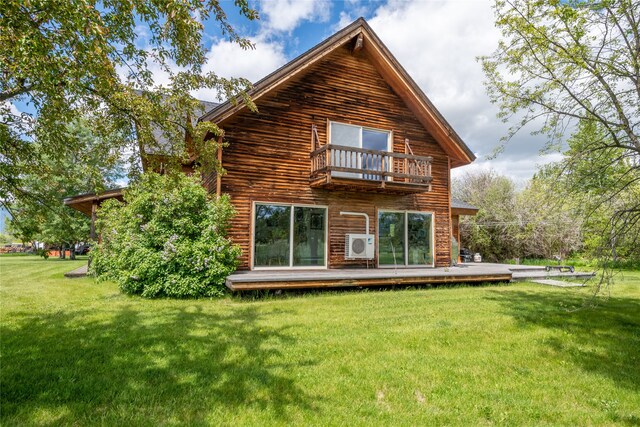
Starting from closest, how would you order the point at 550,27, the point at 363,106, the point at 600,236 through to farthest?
the point at 600,236, the point at 550,27, the point at 363,106

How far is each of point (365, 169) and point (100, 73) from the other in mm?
7326

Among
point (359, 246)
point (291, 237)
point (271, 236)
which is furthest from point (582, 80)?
point (271, 236)

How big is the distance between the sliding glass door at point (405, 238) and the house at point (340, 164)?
33mm

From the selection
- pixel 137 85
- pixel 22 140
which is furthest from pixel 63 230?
pixel 137 85

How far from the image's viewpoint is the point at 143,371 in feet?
11.8

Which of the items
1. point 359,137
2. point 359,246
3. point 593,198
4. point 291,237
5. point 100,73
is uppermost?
point 359,137

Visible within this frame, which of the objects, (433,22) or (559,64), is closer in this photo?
(559,64)

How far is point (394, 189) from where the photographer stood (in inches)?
414

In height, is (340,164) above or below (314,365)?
above

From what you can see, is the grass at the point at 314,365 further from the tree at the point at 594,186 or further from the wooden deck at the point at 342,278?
the tree at the point at 594,186

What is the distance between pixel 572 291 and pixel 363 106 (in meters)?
7.86

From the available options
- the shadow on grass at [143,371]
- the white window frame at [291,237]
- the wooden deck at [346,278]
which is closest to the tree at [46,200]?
the shadow on grass at [143,371]

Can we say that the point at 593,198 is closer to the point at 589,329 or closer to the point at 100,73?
the point at 589,329

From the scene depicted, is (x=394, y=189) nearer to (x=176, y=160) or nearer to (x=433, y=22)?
(x=433, y=22)
